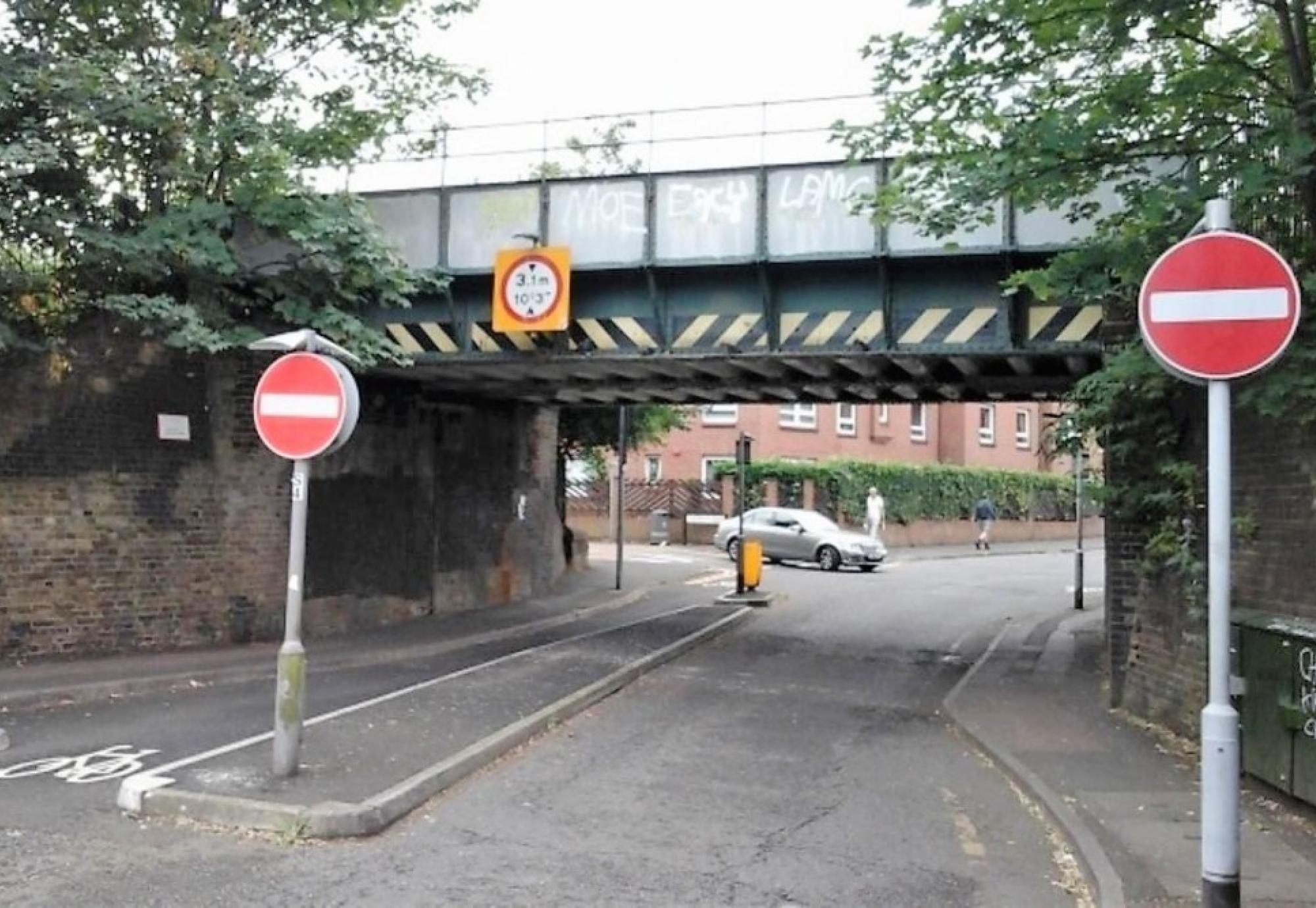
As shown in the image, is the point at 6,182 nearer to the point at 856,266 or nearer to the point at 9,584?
the point at 9,584

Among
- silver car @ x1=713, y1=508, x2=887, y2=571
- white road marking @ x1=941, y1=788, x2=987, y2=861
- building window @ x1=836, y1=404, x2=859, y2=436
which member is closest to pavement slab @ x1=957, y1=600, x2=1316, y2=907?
white road marking @ x1=941, y1=788, x2=987, y2=861

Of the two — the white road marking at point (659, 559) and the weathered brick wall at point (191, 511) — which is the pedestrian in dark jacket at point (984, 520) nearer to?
the white road marking at point (659, 559)

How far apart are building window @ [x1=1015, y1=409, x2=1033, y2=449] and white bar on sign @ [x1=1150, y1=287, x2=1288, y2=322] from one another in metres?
52.4

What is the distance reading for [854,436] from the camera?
46250mm

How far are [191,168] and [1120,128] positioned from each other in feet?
30.2

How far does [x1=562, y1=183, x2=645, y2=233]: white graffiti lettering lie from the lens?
14.6 metres

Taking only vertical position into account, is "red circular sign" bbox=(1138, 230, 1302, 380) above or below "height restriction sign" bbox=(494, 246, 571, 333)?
below

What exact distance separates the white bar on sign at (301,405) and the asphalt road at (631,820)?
2.64m

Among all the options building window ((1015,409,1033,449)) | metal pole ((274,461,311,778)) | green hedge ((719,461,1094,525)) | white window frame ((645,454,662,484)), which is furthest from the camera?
building window ((1015,409,1033,449))

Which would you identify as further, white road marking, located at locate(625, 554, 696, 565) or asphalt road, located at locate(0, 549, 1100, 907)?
white road marking, located at locate(625, 554, 696, 565)

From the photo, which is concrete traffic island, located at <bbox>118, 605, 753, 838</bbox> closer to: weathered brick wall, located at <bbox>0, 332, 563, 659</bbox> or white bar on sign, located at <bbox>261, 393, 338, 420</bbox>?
white bar on sign, located at <bbox>261, 393, 338, 420</bbox>

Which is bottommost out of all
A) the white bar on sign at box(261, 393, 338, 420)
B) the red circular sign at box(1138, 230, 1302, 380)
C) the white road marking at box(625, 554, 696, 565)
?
the white road marking at box(625, 554, 696, 565)

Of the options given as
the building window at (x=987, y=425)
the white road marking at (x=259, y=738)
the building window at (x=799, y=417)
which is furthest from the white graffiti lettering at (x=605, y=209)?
the building window at (x=987, y=425)

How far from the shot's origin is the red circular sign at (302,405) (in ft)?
26.0
